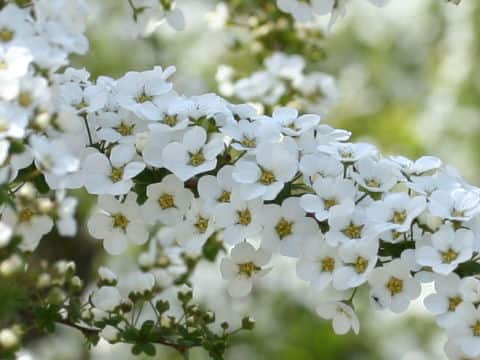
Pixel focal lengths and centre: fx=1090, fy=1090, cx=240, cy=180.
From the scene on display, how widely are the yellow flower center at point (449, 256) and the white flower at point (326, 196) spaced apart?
12 centimetres

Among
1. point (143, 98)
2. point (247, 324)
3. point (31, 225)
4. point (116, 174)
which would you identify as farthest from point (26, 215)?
point (247, 324)

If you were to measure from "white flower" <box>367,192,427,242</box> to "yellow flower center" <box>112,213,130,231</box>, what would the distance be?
0.32 metres

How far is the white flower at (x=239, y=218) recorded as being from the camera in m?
1.26

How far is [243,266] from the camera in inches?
53.3

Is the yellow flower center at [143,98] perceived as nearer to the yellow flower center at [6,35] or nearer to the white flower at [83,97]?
the white flower at [83,97]

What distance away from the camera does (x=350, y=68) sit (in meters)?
3.93

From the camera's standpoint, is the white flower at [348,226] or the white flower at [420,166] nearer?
the white flower at [348,226]

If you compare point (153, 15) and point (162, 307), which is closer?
point (162, 307)

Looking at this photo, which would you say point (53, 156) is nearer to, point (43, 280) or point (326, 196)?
point (43, 280)

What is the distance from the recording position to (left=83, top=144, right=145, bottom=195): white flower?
4.25 ft

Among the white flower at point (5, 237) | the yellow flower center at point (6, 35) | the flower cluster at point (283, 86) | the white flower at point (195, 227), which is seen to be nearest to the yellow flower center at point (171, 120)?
the white flower at point (195, 227)

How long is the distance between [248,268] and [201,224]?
3.2 inches

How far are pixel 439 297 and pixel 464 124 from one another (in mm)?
2388

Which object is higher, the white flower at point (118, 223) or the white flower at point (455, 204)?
the white flower at point (455, 204)
